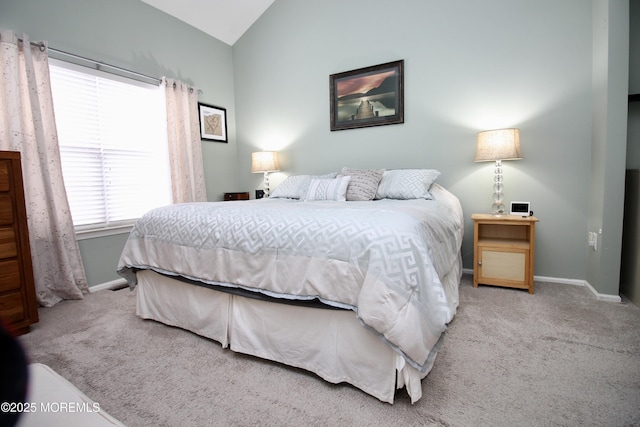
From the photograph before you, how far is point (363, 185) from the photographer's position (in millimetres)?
2814

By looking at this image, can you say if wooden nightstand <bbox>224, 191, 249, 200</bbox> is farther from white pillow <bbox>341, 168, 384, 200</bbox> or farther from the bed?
the bed

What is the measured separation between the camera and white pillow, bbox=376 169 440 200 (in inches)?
104

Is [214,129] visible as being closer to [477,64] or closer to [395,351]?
[477,64]

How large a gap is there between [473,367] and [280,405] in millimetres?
961

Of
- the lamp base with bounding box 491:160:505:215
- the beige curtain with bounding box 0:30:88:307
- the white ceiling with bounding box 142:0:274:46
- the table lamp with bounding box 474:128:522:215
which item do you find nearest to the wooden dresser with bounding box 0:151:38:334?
the beige curtain with bounding box 0:30:88:307

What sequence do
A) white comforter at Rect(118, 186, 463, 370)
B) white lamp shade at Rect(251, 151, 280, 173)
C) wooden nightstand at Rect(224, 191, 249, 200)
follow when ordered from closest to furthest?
1. white comforter at Rect(118, 186, 463, 370)
2. white lamp shade at Rect(251, 151, 280, 173)
3. wooden nightstand at Rect(224, 191, 249, 200)

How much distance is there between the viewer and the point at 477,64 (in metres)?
2.91

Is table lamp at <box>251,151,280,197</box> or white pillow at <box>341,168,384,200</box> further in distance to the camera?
table lamp at <box>251,151,280,197</box>

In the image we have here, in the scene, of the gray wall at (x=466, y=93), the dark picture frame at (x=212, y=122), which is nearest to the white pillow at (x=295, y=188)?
the gray wall at (x=466, y=93)

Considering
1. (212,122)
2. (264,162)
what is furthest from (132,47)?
(264,162)

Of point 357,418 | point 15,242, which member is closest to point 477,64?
point 357,418

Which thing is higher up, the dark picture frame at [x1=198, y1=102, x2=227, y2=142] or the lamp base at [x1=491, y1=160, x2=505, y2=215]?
the dark picture frame at [x1=198, y1=102, x2=227, y2=142]

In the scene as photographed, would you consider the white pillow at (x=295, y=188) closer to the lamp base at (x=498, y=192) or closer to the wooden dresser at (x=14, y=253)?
the lamp base at (x=498, y=192)

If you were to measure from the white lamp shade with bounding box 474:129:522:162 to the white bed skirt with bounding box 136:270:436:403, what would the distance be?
2013 mm
